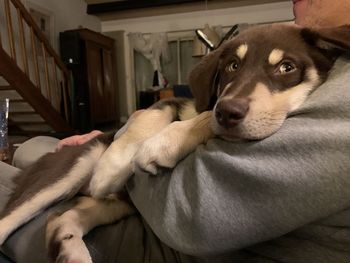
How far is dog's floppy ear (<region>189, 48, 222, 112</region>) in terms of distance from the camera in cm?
108

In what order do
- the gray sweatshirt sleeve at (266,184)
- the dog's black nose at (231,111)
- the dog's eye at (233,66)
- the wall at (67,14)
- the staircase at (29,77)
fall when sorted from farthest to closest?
1. the wall at (67,14)
2. the staircase at (29,77)
3. the dog's eye at (233,66)
4. the dog's black nose at (231,111)
5. the gray sweatshirt sleeve at (266,184)

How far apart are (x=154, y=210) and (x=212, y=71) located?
500mm

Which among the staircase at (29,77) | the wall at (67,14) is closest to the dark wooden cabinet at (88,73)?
the staircase at (29,77)

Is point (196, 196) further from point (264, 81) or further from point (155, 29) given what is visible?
point (155, 29)

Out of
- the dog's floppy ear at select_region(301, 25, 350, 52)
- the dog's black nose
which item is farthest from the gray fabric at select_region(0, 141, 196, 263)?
the dog's floppy ear at select_region(301, 25, 350, 52)

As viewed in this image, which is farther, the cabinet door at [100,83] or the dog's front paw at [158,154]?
the cabinet door at [100,83]

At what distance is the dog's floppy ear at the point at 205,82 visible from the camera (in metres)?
1.08

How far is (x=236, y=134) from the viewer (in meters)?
0.77

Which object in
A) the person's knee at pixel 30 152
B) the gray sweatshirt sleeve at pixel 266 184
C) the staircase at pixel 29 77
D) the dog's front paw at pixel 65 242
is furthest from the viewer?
the staircase at pixel 29 77

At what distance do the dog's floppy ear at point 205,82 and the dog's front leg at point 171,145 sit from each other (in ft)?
0.57

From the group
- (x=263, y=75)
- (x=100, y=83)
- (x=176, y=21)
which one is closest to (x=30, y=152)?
(x=263, y=75)

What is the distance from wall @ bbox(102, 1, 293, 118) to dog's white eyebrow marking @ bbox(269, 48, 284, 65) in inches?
208

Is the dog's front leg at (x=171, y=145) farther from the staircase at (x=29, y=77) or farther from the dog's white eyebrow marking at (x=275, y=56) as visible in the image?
the staircase at (x=29, y=77)

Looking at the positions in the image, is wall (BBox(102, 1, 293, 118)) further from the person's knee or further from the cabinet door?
the person's knee
